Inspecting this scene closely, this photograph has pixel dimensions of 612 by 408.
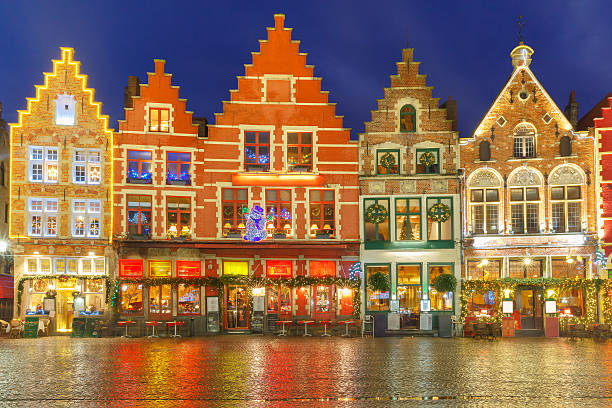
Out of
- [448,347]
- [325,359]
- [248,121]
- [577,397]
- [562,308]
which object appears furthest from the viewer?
[248,121]

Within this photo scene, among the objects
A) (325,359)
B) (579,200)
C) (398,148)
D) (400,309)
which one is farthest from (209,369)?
(579,200)

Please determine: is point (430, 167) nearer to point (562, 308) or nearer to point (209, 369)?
point (562, 308)

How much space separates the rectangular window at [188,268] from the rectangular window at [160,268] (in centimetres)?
43

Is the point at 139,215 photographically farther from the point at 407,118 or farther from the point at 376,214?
the point at 407,118

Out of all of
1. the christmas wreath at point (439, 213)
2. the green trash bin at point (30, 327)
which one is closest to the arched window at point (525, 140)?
the christmas wreath at point (439, 213)

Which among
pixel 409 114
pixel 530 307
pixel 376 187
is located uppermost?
pixel 409 114

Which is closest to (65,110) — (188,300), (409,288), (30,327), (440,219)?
(30,327)

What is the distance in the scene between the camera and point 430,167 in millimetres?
32500

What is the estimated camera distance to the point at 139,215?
31.8 meters

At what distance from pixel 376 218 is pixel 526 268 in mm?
7572

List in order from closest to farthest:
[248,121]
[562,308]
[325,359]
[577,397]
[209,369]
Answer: [577,397] < [209,369] < [325,359] < [562,308] < [248,121]

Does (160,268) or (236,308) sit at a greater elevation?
(160,268)

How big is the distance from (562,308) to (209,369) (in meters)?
Result: 19.6

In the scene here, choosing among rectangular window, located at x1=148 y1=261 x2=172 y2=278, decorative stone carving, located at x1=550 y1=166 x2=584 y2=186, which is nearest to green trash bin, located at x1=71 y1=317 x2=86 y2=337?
rectangular window, located at x1=148 y1=261 x2=172 y2=278
